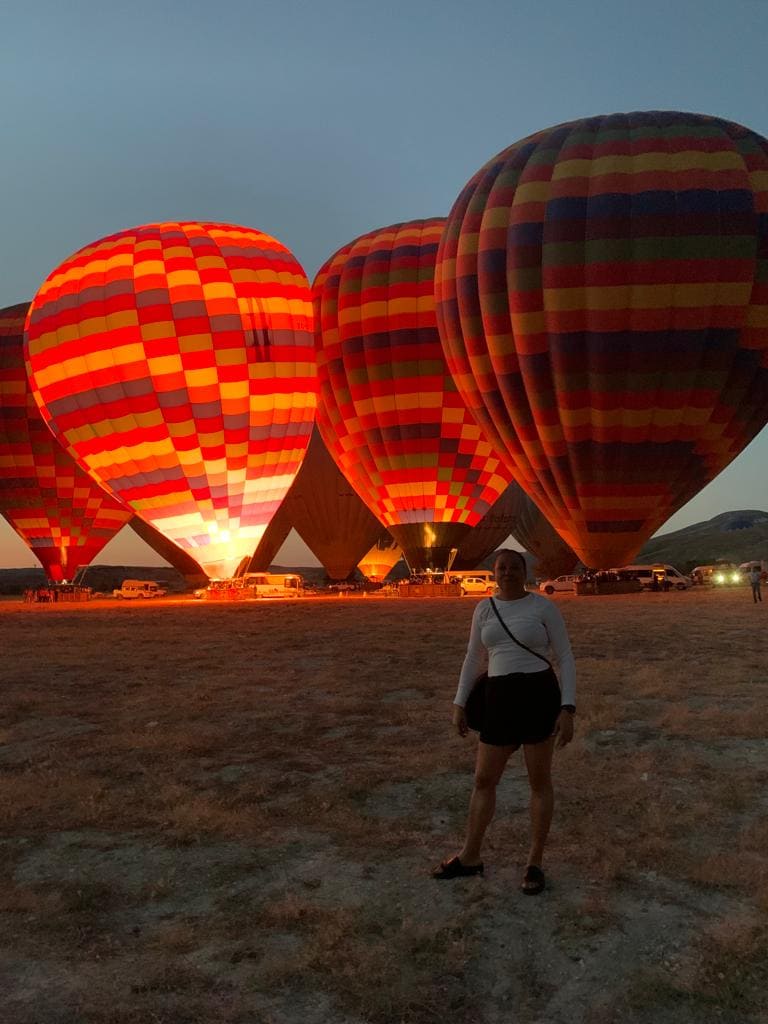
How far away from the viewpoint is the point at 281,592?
35.0 meters

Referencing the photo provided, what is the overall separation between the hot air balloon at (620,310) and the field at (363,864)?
35.5 feet

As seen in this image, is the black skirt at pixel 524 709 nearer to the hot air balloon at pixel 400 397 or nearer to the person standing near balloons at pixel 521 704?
the person standing near balloons at pixel 521 704

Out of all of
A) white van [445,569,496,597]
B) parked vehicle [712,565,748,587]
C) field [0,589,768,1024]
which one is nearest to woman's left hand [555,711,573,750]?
field [0,589,768,1024]

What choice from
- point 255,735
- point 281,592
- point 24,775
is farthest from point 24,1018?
point 281,592

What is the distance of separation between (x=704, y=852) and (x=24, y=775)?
4913mm

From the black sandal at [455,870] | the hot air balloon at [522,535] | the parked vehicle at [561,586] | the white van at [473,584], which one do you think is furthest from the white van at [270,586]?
the black sandal at [455,870]

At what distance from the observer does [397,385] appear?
2812cm

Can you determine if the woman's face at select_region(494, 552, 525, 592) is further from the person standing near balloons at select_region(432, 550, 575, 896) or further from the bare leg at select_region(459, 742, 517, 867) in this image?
the bare leg at select_region(459, 742, 517, 867)

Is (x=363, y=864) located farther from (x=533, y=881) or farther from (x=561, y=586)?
(x=561, y=586)

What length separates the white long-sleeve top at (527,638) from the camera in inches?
168

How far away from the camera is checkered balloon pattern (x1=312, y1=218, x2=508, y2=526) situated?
91.6ft

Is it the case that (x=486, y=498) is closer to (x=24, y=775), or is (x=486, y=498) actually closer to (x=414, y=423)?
(x=414, y=423)

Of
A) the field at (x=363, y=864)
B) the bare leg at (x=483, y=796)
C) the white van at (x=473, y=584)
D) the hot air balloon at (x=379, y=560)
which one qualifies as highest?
the hot air balloon at (x=379, y=560)

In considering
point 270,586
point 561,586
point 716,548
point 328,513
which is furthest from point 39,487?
point 716,548
